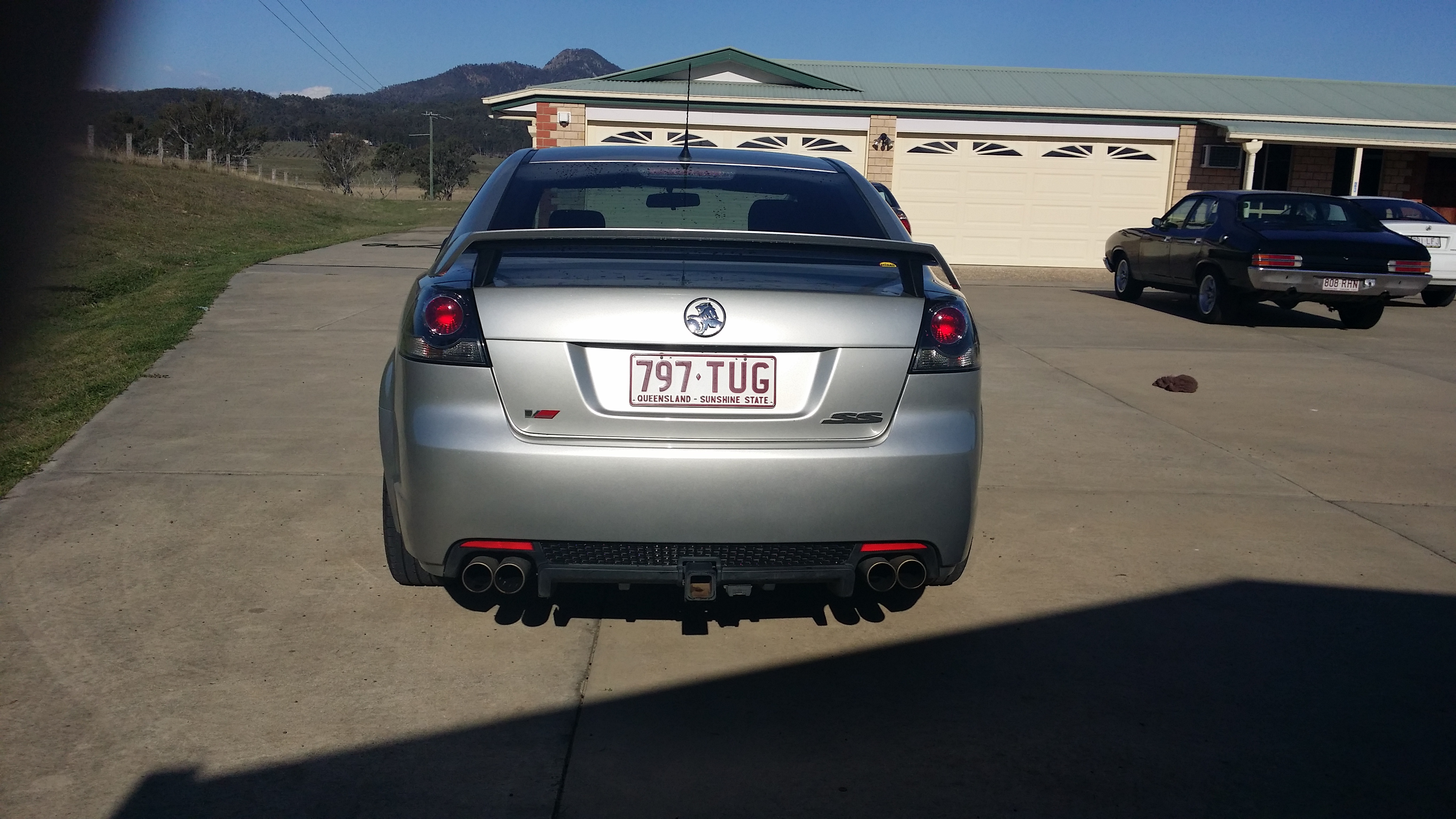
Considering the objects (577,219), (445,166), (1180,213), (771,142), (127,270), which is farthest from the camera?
(445,166)

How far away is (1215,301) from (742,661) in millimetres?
11100

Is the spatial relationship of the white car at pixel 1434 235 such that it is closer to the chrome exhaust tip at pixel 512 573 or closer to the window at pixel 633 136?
the window at pixel 633 136

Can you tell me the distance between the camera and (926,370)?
10.8 ft

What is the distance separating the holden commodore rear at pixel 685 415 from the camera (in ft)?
10.2

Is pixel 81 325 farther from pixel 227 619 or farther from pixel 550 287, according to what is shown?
pixel 550 287

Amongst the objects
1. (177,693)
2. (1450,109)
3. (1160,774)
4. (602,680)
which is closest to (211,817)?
(177,693)

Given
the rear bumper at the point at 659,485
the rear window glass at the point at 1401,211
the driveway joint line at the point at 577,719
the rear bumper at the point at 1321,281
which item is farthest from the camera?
Answer: the rear window glass at the point at 1401,211

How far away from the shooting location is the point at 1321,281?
12273mm

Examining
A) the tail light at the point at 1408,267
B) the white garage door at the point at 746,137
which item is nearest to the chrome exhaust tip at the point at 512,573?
the tail light at the point at 1408,267

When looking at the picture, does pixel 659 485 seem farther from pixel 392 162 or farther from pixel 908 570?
pixel 392 162

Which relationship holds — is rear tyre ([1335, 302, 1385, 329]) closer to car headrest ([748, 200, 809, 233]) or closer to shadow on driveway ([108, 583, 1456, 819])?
shadow on driveway ([108, 583, 1456, 819])

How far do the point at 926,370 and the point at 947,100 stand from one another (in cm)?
2058

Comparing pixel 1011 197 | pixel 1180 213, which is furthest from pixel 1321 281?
pixel 1011 197

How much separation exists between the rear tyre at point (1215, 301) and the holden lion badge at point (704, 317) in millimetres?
11334
